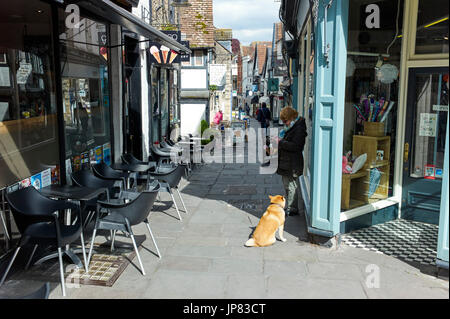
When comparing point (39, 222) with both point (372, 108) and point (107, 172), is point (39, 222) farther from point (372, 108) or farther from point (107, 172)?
point (372, 108)

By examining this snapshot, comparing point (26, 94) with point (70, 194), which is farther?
point (26, 94)

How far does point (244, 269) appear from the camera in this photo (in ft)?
15.4

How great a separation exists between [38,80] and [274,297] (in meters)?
4.16

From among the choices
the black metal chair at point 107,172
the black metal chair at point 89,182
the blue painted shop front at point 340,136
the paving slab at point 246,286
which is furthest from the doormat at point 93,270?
the blue painted shop front at point 340,136

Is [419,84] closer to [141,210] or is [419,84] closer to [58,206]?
[141,210]

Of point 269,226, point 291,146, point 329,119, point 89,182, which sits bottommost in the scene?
point 269,226

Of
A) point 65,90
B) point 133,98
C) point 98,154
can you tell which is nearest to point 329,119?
point 65,90

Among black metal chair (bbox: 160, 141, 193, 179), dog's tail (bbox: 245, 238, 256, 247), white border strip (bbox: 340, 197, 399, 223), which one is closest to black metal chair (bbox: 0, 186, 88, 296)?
dog's tail (bbox: 245, 238, 256, 247)

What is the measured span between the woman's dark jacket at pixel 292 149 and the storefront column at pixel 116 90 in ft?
11.8

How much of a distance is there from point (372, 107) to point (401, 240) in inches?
77.8

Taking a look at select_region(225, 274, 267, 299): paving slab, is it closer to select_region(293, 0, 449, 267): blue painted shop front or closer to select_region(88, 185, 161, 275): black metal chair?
select_region(88, 185, 161, 275): black metal chair

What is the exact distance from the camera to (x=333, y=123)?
502 centimetres
